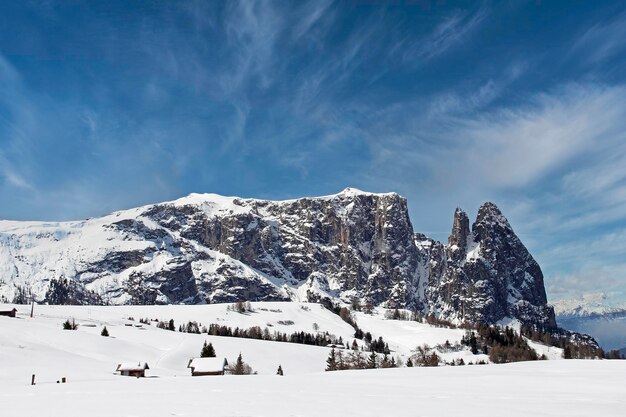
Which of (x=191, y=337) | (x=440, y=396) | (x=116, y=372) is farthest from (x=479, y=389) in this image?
(x=191, y=337)

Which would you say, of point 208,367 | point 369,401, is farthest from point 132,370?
point 369,401

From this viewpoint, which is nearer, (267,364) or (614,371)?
(614,371)

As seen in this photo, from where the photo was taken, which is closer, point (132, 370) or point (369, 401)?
point (369, 401)

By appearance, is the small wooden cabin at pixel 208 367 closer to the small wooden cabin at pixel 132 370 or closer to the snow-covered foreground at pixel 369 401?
the small wooden cabin at pixel 132 370

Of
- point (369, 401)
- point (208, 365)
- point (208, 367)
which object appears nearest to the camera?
point (369, 401)

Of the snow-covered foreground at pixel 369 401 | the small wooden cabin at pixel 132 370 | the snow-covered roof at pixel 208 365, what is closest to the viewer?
the snow-covered foreground at pixel 369 401

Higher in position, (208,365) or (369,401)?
(208,365)

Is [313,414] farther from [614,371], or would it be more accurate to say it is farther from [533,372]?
[614,371]

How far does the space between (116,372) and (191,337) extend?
89.1 m

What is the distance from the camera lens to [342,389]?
1059 inches

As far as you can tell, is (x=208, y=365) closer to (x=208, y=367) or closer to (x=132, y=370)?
(x=208, y=367)

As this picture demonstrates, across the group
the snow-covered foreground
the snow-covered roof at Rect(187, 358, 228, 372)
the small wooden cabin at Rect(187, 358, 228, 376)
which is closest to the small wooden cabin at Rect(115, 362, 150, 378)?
the small wooden cabin at Rect(187, 358, 228, 376)

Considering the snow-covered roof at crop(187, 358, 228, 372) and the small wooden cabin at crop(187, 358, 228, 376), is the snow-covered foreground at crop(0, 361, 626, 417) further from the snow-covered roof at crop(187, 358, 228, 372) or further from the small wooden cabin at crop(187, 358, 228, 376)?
the snow-covered roof at crop(187, 358, 228, 372)

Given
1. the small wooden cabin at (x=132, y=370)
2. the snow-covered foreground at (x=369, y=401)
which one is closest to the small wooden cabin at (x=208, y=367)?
the small wooden cabin at (x=132, y=370)
